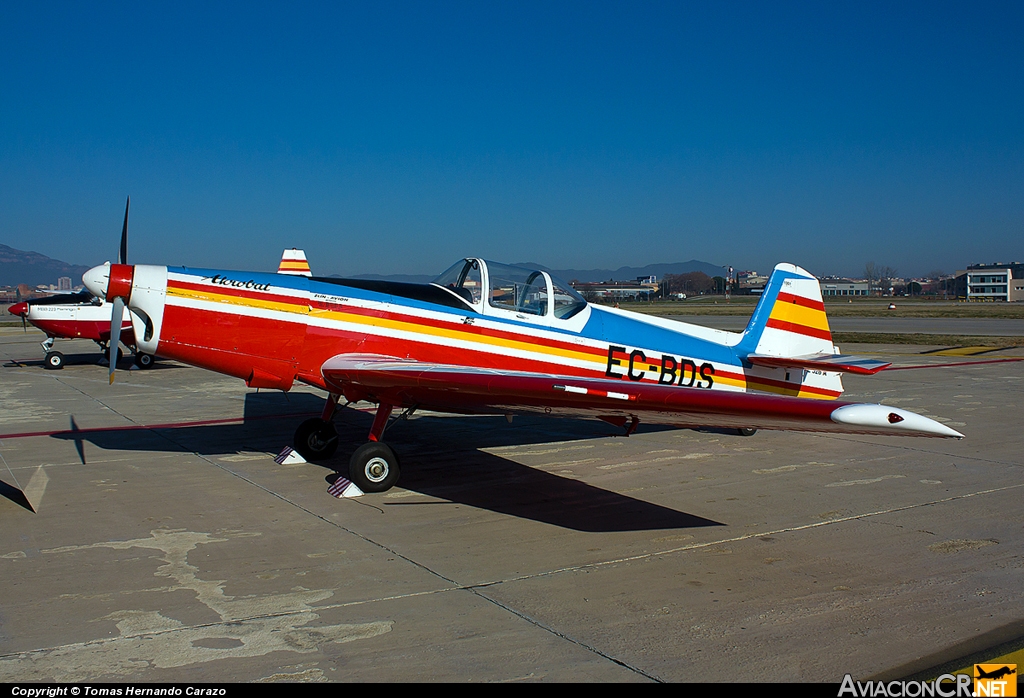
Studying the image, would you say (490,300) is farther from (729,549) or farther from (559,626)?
(559,626)

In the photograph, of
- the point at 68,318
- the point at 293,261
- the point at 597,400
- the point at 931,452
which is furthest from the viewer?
the point at 293,261

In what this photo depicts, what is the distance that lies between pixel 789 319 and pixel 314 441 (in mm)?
6239

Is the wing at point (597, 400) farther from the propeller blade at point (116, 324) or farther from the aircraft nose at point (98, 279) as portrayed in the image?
the aircraft nose at point (98, 279)

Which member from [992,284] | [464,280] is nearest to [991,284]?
[992,284]

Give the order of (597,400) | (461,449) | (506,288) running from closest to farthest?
(597,400), (506,288), (461,449)

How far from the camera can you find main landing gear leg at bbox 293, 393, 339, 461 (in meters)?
8.39

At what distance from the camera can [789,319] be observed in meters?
9.89

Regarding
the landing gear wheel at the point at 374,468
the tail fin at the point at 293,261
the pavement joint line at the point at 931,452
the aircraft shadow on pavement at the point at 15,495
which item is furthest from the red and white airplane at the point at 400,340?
the tail fin at the point at 293,261

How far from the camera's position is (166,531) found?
585cm

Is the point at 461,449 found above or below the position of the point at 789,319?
below

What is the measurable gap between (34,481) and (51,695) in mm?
4898

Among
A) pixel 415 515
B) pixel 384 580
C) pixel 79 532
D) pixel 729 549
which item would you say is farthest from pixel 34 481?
pixel 729 549

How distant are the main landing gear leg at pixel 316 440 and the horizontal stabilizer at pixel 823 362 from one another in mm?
5164

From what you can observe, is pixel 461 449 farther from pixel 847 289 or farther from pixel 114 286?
pixel 847 289
